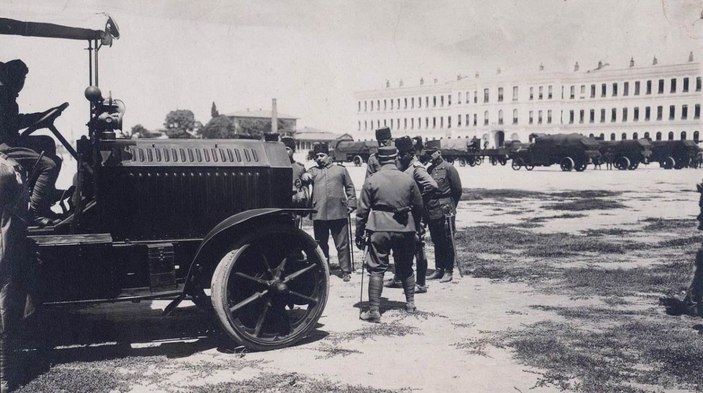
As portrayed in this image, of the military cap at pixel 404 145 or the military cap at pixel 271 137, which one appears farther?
the military cap at pixel 404 145

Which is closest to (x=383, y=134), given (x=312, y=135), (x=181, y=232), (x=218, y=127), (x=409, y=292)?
(x=409, y=292)

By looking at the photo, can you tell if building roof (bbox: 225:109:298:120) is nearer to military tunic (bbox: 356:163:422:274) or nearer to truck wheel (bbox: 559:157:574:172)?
truck wheel (bbox: 559:157:574:172)

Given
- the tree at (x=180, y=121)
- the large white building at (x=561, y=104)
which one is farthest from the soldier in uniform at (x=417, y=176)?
the tree at (x=180, y=121)

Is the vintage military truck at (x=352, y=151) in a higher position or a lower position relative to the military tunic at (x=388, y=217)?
higher

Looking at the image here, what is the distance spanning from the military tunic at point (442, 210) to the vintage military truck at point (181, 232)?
3.22 meters

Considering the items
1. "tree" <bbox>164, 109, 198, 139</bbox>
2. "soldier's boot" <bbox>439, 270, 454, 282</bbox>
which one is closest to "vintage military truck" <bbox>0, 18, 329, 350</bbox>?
"soldier's boot" <bbox>439, 270, 454, 282</bbox>

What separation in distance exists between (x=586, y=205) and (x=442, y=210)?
11602 mm

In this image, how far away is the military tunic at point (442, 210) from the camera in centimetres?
876

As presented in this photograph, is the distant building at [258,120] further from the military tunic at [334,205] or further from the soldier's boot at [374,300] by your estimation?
the soldier's boot at [374,300]

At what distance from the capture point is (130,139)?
5.57 m

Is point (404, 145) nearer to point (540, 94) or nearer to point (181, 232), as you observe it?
point (181, 232)

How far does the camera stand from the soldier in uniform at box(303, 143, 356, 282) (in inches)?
356

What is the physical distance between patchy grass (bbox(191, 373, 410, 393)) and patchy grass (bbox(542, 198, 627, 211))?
14598mm

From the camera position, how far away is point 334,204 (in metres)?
9.06
